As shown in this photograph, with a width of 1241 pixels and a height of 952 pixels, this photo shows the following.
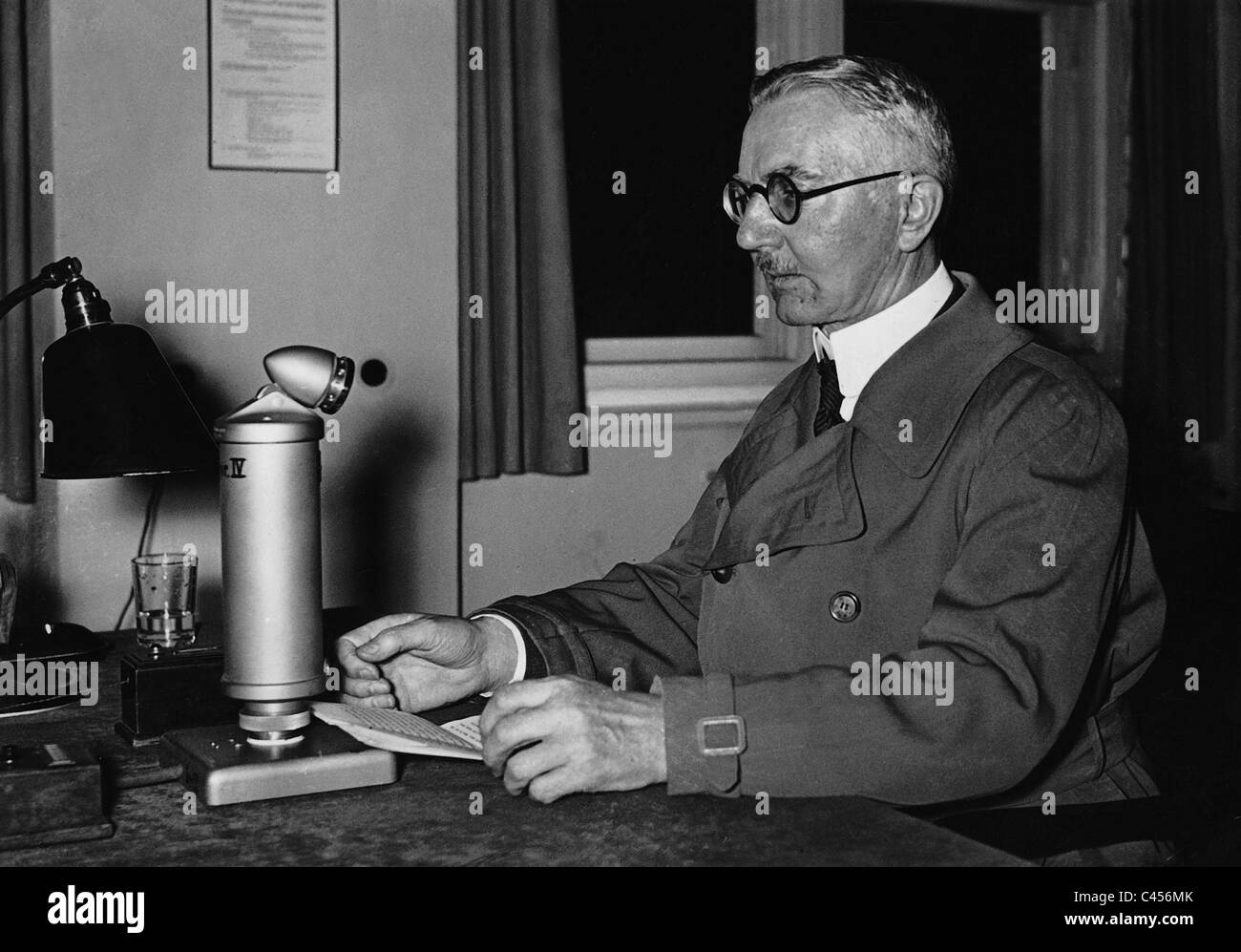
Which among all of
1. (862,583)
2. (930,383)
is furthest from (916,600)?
(930,383)

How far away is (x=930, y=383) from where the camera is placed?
1452mm

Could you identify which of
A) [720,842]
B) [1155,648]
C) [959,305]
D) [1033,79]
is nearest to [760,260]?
[959,305]

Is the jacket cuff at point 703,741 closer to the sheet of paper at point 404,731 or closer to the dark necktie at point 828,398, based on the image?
the sheet of paper at point 404,731

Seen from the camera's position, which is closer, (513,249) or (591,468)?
(513,249)

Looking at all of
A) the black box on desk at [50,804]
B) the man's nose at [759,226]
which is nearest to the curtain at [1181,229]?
the man's nose at [759,226]

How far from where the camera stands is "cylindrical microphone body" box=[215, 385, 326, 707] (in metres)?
1.13

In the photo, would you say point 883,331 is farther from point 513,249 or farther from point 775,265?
point 513,249

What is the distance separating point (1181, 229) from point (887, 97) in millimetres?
2664

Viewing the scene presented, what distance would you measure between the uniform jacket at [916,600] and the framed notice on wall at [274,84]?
1357 millimetres

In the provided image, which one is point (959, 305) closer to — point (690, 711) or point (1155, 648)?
point (1155, 648)

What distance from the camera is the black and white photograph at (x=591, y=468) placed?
1.14m

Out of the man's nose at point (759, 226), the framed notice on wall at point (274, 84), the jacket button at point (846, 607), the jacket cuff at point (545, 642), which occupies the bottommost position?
the jacket cuff at point (545, 642)

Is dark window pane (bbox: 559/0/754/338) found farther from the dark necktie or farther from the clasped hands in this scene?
the clasped hands

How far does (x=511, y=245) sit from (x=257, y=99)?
685 millimetres
